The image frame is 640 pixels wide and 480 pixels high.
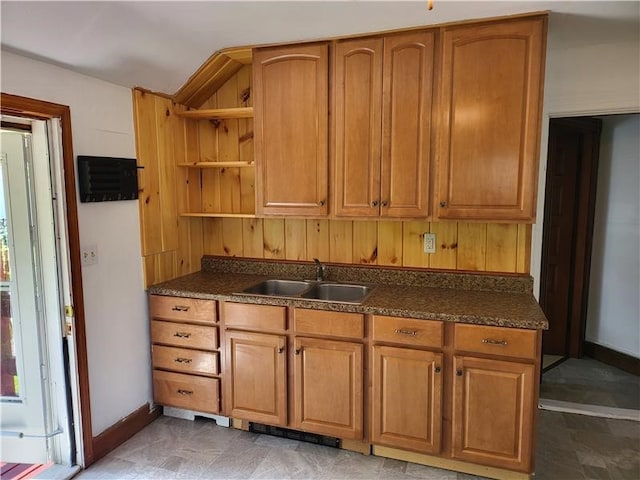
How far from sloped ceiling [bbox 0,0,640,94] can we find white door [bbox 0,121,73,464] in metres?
0.43

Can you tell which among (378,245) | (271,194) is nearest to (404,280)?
(378,245)

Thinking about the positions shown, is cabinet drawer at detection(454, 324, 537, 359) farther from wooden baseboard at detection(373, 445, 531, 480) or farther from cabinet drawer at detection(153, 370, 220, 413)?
cabinet drawer at detection(153, 370, 220, 413)

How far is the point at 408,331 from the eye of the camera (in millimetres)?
2139

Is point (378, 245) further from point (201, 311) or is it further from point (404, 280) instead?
point (201, 311)

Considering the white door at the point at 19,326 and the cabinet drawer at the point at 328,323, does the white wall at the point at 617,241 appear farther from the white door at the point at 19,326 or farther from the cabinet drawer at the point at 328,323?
the white door at the point at 19,326

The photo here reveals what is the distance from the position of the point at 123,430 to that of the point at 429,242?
2.07 meters

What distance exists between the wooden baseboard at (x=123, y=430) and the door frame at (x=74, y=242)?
0.05m

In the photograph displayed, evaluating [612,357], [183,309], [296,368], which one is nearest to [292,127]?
[183,309]

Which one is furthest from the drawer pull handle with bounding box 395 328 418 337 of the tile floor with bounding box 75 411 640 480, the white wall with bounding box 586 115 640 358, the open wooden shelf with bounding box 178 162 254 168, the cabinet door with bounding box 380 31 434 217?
the white wall with bounding box 586 115 640 358

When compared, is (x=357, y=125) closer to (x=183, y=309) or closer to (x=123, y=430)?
(x=183, y=309)

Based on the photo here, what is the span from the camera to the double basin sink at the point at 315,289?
8.68 ft

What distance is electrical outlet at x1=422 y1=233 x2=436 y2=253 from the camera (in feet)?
8.55

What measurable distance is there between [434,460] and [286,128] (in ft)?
6.34

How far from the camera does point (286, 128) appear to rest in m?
2.47
